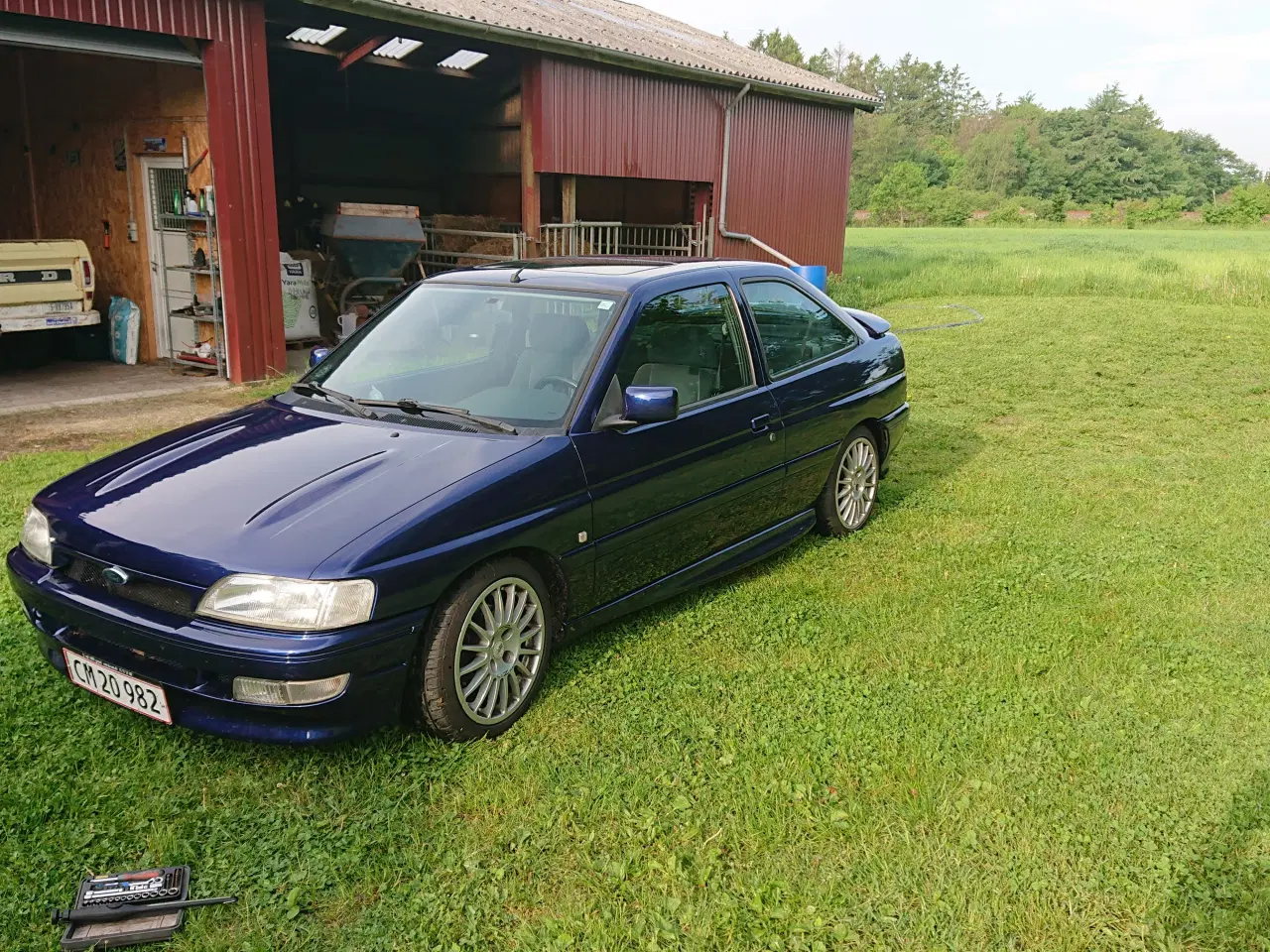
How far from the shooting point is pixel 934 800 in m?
Answer: 3.30

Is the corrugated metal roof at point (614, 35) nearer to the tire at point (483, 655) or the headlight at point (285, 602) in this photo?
the tire at point (483, 655)

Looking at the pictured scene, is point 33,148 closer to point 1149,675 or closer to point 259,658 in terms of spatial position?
point 259,658

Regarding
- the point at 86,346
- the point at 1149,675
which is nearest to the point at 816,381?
the point at 1149,675

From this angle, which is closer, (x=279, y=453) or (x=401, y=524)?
(x=401, y=524)

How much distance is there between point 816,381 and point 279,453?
2.79m

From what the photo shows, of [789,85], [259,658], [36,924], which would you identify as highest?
[789,85]

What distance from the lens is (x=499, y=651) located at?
3.62 metres

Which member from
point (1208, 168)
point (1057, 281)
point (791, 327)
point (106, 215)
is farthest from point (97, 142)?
point (1208, 168)

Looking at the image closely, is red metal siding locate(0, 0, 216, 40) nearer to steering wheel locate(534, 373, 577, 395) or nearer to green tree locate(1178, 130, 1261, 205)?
steering wheel locate(534, 373, 577, 395)

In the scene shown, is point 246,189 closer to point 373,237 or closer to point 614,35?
point 373,237

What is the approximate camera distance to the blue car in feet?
10.3

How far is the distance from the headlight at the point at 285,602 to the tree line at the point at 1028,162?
73174 mm

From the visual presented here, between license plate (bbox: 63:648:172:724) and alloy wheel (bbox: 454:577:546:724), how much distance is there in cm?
93

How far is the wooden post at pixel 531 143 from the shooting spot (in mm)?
13570
